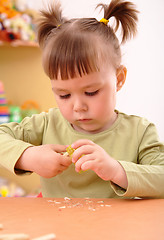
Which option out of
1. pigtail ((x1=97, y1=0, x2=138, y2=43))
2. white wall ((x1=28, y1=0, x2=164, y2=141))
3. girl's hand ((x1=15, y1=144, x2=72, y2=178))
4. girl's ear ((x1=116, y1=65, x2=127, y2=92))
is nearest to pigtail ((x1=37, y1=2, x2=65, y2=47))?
pigtail ((x1=97, y1=0, x2=138, y2=43))

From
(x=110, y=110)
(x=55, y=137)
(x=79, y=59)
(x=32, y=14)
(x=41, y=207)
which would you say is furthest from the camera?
(x=32, y=14)

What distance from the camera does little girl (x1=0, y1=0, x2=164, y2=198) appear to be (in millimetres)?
750

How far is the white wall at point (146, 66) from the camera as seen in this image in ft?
9.00

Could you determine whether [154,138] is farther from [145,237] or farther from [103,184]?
[145,237]

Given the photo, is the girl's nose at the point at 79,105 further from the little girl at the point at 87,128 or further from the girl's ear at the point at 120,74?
the girl's ear at the point at 120,74

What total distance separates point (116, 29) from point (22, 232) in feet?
2.27

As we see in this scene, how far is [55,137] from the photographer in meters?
1.01

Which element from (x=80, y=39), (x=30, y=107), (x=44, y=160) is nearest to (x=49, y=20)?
(x=80, y=39)

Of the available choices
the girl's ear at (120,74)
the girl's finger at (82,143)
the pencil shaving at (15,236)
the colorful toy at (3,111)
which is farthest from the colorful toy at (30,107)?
the pencil shaving at (15,236)

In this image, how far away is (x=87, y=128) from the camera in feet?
3.06

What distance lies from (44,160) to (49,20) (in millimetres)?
442

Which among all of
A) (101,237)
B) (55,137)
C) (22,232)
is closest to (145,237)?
(101,237)

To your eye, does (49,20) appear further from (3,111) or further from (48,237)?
(3,111)

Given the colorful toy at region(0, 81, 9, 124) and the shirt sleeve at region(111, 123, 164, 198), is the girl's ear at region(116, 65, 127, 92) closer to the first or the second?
the shirt sleeve at region(111, 123, 164, 198)
